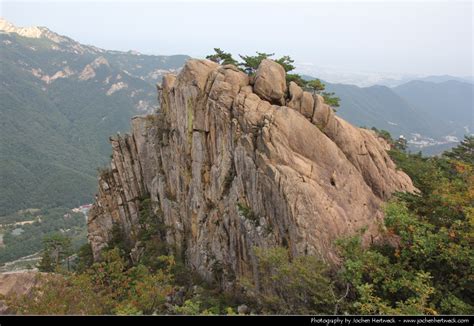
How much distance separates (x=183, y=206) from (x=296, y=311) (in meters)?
15.2

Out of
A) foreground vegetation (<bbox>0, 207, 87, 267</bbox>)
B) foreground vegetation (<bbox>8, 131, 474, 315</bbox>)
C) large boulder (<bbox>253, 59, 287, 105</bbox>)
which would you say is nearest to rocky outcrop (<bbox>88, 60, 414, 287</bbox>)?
large boulder (<bbox>253, 59, 287, 105</bbox>)

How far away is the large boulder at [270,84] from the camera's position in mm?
25219

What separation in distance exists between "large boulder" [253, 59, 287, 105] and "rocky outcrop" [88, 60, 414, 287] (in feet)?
0.24

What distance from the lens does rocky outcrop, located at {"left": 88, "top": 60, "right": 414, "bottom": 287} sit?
19.9 metres

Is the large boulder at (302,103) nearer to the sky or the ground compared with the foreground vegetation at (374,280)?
nearer to the sky

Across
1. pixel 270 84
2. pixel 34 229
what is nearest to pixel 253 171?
pixel 270 84

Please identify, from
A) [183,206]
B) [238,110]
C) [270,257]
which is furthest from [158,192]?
[270,257]

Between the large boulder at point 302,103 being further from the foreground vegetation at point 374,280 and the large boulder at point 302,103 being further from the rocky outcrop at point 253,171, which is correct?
the foreground vegetation at point 374,280

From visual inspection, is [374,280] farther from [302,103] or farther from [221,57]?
[221,57]

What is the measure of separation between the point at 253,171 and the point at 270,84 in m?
7.08

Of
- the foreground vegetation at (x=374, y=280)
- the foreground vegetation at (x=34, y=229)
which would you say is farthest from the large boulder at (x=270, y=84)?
the foreground vegetation at (x=34, y=229)

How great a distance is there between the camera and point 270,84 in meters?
25.3

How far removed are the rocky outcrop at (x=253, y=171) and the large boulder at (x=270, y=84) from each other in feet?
0.24

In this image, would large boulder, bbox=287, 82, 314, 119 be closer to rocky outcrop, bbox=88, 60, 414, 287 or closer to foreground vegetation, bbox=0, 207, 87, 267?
rocky outcrop, bbox=88, 60, 414, 287
